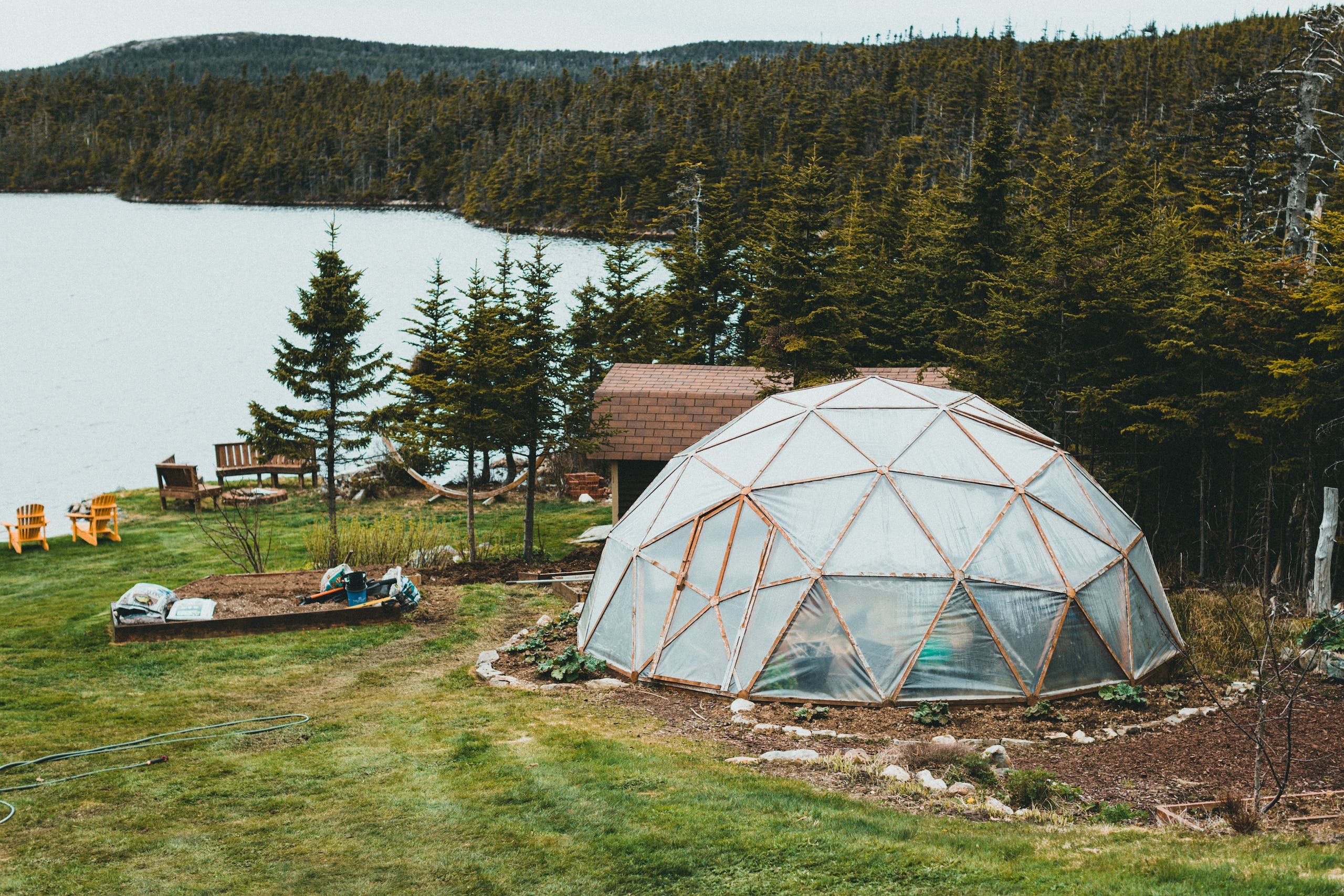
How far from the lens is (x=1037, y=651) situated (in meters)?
10.3

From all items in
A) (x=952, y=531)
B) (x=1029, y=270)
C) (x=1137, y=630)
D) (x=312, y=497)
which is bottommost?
(x=312, y=497)

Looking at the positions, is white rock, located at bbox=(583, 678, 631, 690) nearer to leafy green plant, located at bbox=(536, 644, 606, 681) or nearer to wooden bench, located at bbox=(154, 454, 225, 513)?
leafy green plant, located at bbox=(536, 644, 606, 681)

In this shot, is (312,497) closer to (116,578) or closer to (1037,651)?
(116,578)

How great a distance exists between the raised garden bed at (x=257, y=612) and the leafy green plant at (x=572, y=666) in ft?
11.8

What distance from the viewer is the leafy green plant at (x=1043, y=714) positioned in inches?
383

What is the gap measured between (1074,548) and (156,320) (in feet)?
200

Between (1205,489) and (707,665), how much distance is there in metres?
9.48

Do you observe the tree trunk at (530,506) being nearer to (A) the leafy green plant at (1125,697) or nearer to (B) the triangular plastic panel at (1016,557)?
(B) the triangular plastic panel at (1016,557)

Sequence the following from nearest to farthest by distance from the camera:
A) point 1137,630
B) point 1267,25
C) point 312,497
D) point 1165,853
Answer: point 1165,853, point 1137,630, point 312,497, point 1267,25

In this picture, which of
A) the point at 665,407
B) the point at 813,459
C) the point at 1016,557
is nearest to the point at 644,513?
the point at 813,459

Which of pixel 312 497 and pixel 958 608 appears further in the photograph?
pixel 312 497

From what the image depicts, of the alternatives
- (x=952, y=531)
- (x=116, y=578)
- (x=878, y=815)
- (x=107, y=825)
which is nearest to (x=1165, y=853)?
(x=878, y=815)

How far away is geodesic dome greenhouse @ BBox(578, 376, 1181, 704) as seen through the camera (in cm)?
1021

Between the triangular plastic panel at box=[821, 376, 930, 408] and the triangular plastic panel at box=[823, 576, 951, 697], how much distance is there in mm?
2966
